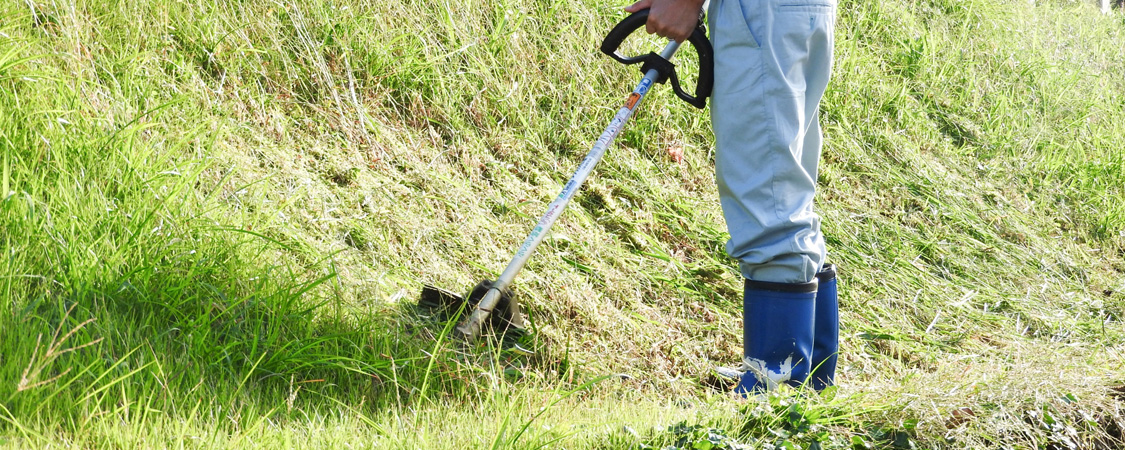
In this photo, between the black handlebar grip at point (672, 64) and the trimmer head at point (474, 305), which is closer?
the black handlebar grip at point (672, 64)

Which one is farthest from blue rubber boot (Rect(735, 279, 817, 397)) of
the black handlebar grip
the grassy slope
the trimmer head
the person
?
the trimmer head

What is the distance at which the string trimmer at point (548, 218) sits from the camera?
8.34 ft

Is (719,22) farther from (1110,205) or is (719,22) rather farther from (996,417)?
(1110,205)

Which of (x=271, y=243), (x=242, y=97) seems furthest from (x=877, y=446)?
(x=242, y=97)

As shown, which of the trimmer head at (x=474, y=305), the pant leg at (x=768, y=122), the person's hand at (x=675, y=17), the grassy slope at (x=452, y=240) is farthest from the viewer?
the trimmer head at (x=474, y=305)

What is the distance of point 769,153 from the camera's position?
2.39 metres

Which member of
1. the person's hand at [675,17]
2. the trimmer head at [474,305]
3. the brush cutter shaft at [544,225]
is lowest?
the trimmer head at [474,305]

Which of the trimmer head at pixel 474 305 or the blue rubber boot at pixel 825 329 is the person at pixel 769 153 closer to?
the blue rubber boot at pixel 825 329

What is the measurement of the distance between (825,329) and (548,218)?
91 cm

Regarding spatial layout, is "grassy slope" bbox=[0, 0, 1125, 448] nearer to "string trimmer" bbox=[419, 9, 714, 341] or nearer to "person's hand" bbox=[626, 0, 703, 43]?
"string trimmer" bbox=[419, 9, 714, 341]

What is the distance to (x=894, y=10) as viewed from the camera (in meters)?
5.90

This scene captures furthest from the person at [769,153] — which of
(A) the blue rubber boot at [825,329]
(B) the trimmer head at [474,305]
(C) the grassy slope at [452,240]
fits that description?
(B) the trimmer head at [474,305]

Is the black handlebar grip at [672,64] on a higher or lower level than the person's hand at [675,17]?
lower

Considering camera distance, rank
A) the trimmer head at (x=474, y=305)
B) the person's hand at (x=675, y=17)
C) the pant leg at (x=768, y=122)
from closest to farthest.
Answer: the pant leg at (x=768, y=122), the person's hand at (x=675, y=17), the trimmer head at (x=474, y=305)
